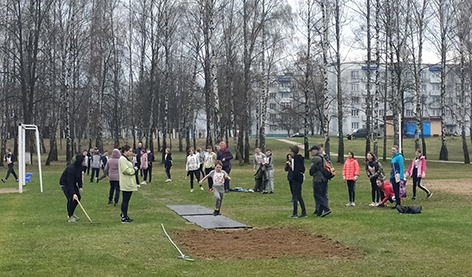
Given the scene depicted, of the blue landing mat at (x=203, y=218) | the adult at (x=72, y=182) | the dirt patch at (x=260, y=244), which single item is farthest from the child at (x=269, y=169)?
the adult at (x=72, y=182)

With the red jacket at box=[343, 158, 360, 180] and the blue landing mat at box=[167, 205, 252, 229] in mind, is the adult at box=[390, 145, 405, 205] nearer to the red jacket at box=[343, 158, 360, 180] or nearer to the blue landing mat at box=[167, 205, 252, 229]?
the red jacket at box=[343, 158, 360, 180]

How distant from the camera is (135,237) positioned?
11.4 meters

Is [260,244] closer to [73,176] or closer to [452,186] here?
[73,176]

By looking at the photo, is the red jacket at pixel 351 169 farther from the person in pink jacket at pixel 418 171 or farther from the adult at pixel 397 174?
the person in pink jacket at pixel 418 171

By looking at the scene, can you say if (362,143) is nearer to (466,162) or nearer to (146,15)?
(466,162)

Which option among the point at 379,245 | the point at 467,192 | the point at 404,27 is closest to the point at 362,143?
the point at 404,27

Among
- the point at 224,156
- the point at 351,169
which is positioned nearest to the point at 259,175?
the point at 224,156

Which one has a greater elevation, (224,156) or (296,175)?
(224,156)

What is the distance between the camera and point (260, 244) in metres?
11.0

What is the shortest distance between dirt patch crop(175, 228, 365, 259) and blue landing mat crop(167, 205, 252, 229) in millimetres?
710

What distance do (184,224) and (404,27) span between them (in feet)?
117

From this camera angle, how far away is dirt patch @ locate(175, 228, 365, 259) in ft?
32.7

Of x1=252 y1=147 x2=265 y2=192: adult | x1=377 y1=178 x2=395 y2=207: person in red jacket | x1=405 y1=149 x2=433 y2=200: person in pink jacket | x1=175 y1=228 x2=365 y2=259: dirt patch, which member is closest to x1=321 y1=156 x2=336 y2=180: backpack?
x1=175 y1=228 x2=365 y2=259: dirt patch

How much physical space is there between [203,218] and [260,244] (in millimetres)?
4307
